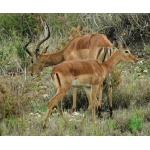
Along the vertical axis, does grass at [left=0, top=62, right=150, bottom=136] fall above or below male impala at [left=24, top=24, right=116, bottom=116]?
below

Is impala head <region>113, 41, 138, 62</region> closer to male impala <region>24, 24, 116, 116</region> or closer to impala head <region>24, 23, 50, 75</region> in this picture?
male impala <region>24, 24, 116, 116</region>

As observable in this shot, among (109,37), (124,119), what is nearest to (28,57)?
(109,37)

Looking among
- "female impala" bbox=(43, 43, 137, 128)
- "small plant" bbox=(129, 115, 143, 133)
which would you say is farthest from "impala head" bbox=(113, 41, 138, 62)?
"small plant" bbox=(129, 115, 143, 133)

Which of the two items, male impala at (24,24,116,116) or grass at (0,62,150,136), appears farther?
male impala at (24,24,116,116)

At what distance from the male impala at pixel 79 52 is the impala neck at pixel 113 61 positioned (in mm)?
129

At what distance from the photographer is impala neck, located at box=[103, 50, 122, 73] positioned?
6828 millimetres

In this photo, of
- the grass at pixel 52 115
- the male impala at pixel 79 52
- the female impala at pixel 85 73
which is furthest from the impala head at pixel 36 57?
the female impala at pixel 85 73

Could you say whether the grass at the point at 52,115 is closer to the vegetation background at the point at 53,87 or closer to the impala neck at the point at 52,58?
the vegetation background at the point at 53,87

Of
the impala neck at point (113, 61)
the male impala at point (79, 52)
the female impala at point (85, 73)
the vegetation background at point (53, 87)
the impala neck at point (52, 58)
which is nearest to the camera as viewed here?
the female impala at point (85, 73)

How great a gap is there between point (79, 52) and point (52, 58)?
339mm

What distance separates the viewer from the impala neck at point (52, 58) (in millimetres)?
7301

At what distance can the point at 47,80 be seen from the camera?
273 inches

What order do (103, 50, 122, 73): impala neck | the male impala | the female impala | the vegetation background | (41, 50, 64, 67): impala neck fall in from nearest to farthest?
the female impala → the vegetation background → (103, 50, 122, 73): impala neck → the male impala → (41, 50, 64, 67): impala neck
